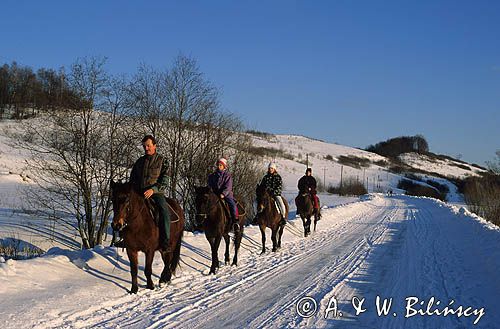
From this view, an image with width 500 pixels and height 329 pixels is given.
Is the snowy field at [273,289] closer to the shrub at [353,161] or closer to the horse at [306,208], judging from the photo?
the horse at [306,208]

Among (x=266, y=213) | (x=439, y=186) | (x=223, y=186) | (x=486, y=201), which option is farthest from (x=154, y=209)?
(x=439, y=186)

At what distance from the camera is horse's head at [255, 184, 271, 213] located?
14375 millimetres

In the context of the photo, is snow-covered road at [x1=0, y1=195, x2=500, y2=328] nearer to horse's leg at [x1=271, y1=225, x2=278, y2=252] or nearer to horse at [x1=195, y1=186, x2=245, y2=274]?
horse at [x1=195, y1=186, x2=245, y2=274]

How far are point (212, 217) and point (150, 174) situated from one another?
2688 millimetres

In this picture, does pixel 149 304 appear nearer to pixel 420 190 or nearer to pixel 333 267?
pixel 333 267

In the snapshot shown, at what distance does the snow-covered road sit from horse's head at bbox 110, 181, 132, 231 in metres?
1.29

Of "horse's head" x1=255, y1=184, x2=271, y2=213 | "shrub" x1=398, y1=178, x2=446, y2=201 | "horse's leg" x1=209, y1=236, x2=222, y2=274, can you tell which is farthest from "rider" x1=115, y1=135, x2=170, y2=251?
"shrub" x1=398, y1=178, x2=446, y2=201

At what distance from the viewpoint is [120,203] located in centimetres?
779

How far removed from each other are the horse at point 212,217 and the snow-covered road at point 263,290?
602 millimetres

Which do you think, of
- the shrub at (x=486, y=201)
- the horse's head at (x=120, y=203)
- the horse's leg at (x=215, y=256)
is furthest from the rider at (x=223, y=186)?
the shrub at (x=486, y=201)

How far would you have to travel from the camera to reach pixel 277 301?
26.0 feet

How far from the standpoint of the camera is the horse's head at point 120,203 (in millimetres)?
7742

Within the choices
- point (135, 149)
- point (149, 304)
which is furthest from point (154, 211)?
point (135, 149)

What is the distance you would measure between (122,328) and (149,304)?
1.31 m
